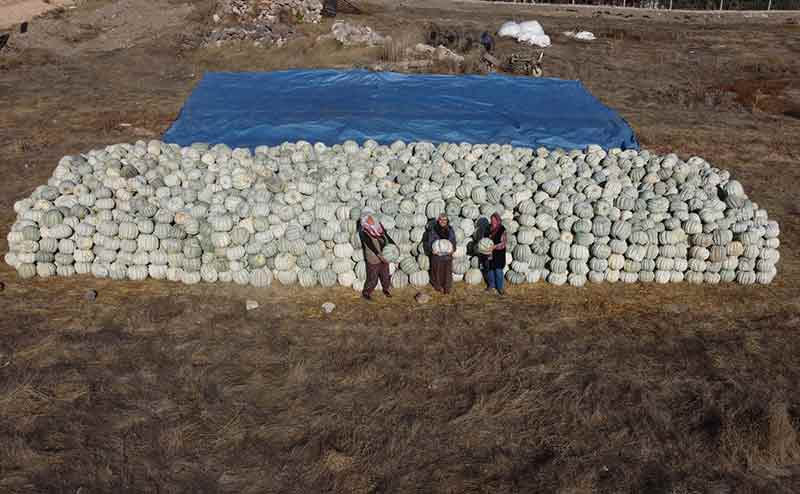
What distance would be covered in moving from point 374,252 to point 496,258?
1.85 meters

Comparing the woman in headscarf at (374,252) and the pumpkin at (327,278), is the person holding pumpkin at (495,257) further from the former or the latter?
the pumpkin at (327,278)

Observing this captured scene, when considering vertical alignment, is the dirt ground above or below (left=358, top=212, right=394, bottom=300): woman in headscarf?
below

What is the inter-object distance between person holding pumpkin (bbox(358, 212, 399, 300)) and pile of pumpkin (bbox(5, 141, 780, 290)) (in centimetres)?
26

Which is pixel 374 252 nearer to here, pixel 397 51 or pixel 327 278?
pixel 327 278

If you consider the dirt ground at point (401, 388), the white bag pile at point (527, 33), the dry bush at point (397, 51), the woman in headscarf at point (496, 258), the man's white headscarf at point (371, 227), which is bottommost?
the dirt ground at point (401, 388)

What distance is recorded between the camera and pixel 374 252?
8.69 meters

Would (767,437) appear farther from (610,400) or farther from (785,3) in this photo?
(785,3)

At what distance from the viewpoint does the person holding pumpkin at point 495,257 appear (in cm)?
885

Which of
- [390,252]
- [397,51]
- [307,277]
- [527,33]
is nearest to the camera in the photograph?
[390,252]

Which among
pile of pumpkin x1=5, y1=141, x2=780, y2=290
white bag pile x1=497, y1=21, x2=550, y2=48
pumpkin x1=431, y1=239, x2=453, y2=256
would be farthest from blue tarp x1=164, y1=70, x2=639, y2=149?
white bag pile x1=497, y1=21, x2=550, y2=48

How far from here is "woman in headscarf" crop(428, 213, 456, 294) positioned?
883 centimetres

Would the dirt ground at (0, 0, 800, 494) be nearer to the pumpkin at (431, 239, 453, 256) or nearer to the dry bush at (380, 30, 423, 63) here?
the pumpkin at (431, 239, 453, 256)

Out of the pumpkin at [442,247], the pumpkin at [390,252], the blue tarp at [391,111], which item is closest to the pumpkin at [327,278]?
the pumpkin at [390,252]

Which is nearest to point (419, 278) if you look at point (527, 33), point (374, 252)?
point (374, 252)
